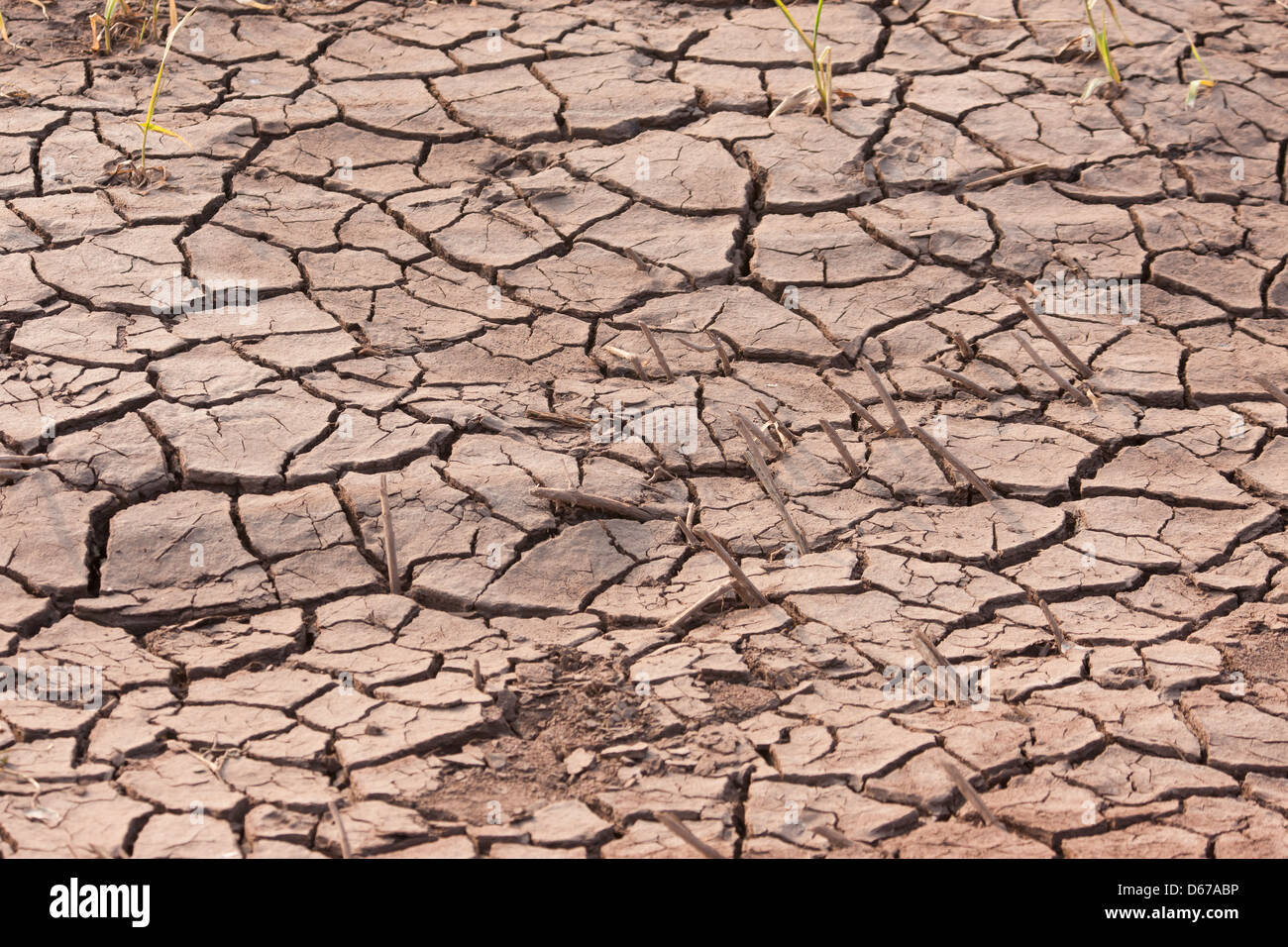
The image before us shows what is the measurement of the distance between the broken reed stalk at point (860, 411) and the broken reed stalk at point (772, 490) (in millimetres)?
278

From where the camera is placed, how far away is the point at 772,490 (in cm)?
290

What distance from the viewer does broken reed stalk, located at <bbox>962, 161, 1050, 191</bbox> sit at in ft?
12.8

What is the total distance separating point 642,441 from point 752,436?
0.27 metres

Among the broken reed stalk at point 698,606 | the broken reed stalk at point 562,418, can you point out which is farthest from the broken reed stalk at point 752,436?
the broken reed stalk at point 698,606

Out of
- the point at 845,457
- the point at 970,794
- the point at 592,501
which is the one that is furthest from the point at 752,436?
the point at 970,794

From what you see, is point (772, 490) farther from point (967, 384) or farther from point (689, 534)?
point (967, 384)

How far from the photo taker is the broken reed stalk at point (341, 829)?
2.05m

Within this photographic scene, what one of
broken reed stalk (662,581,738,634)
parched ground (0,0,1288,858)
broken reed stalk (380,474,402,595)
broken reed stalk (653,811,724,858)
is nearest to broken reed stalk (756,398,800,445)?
parched ground (0,0,1288,858)

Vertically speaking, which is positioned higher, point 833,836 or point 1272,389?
point 1272,389

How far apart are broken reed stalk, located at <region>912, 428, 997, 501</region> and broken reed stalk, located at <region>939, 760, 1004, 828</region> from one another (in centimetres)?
90

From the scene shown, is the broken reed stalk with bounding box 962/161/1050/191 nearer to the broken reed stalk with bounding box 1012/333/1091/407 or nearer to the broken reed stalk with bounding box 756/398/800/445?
the broken reed stalk with bounding box 1012/333/1091/407

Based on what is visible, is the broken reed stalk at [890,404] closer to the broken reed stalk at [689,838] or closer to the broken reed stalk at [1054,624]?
the broken reed stalk at [1054,624]

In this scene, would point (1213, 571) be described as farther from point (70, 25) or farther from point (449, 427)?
point (70, 25)

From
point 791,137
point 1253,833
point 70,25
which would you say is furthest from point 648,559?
point 70,25
